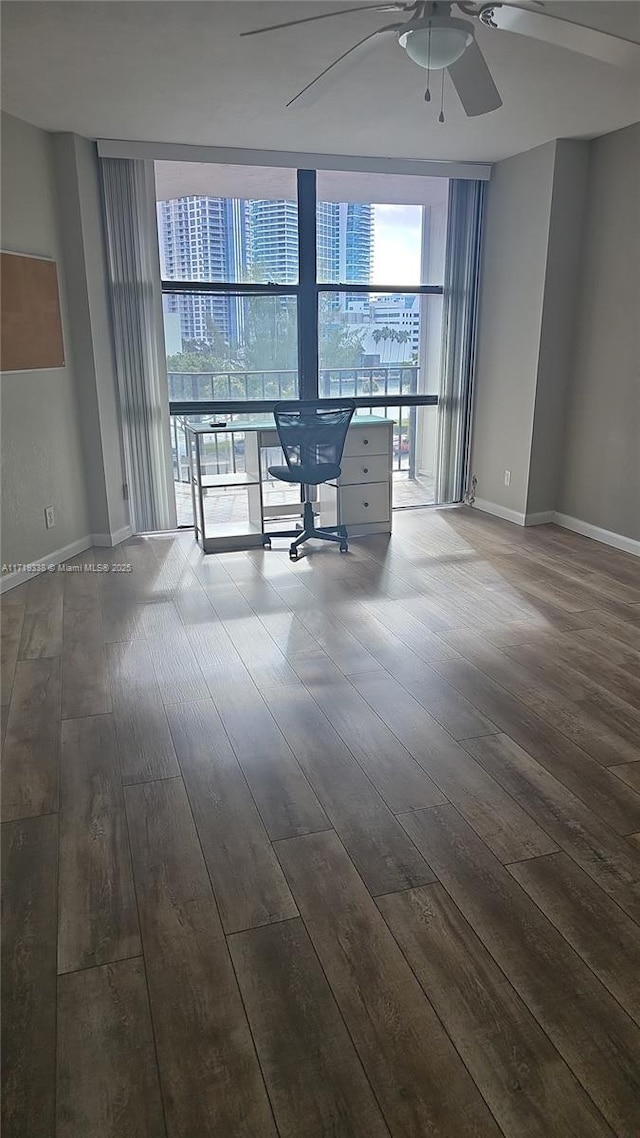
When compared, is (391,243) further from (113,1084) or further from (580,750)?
(113,1084)

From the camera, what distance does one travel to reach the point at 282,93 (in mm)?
3600

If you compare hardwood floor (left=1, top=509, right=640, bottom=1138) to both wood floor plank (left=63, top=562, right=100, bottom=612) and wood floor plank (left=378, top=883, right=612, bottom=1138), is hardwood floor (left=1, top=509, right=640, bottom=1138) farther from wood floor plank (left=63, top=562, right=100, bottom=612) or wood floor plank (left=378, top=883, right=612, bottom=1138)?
wood floor plank (left=63, top=562, right=100, bottom=612)

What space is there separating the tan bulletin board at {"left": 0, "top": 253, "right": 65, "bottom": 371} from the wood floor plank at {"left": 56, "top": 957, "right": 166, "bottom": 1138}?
326 centimetres

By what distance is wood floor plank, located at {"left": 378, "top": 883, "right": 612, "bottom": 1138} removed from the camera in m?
1.39

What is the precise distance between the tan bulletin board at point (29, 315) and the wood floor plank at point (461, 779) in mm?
2642

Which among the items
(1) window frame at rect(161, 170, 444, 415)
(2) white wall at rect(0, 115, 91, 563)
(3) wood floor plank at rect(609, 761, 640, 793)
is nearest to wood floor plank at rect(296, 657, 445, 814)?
(3) wood floor plank at rect(609, 761, 640, 793)

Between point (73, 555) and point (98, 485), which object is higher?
point (98, 485)

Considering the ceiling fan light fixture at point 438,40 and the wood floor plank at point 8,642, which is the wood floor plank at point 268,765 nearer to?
the wood floor plank at point 8,642

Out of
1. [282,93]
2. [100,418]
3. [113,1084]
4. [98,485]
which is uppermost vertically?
[282,93]

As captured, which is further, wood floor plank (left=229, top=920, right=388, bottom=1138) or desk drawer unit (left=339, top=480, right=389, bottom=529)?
desk drawer unit (left=339, top=480, right=389, bottom=529)

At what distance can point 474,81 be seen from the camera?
8.70 ft

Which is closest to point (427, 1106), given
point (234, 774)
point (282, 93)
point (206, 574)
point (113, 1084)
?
point (113, 1084)

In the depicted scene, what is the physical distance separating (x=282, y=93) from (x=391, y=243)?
6.91 feet

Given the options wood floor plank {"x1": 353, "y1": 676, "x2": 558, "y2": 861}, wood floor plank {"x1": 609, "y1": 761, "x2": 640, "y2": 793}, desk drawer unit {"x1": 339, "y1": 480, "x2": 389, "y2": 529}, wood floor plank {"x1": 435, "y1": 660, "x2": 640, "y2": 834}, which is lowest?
wood floor plank {"x1": 353, "y1": 676, "x2": 558, "y2": 861}
